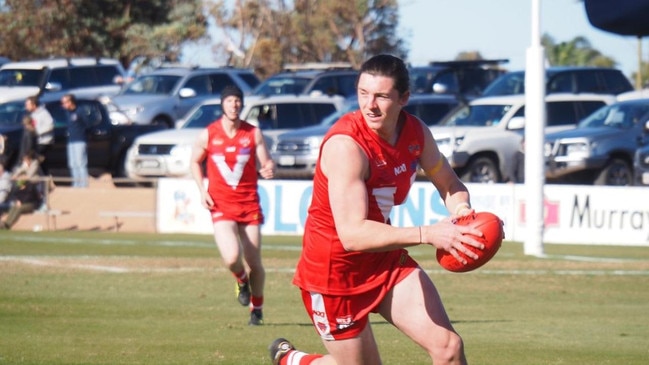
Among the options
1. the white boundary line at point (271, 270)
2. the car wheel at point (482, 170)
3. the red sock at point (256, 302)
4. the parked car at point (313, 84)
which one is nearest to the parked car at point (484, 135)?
the car wheel at point (482, 170)

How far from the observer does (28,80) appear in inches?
1407

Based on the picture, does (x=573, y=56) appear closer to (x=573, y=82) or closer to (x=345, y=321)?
(x=573, y=82)

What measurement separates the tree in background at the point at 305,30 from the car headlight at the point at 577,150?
29.6m

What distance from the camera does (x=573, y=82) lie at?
103ft

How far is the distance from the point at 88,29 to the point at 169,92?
1738cm

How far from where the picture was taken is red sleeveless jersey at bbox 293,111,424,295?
21.8 ft

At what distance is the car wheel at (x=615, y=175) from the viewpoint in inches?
1015

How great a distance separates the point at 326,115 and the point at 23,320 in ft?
61.4

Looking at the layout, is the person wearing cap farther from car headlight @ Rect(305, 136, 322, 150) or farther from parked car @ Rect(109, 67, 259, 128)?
parked car @ Rect(109, 67, 259, 128)

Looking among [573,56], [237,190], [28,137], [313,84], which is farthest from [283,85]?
[573,56]

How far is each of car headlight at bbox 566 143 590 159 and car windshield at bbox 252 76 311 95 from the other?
407 inches

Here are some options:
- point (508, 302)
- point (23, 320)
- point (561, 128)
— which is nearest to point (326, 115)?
point (561, 128)

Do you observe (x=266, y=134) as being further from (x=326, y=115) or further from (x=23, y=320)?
(x=23, y=320)

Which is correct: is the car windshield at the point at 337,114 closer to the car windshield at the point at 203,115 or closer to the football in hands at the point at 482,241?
the car windshield at the point at 203,115
